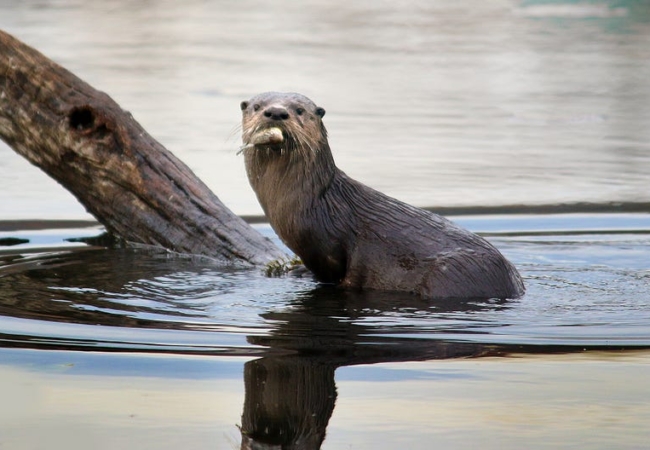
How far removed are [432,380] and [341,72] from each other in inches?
381

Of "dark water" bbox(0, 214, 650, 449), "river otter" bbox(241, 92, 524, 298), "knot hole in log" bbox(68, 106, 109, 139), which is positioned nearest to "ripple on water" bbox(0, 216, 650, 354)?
"dark water" bbox(0, 214, 650, 449)

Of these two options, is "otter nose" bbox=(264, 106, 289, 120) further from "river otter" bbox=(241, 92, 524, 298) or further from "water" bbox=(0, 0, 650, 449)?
"water" bbox=(0, 0, 650, 449)

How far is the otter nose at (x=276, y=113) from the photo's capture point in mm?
5629

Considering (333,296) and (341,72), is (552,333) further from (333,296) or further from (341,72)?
(341,72)

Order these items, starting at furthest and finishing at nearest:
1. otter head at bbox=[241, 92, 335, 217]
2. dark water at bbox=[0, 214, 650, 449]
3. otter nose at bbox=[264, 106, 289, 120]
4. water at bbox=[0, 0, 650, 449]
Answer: otter head at bbox=[241, 92, 335, 217] → otter nose at bbox=[264, 106, 289, 120] → water at bbox=[0, 0, 650, 449] → dark water at bbox=[0, 214, 650, 449]

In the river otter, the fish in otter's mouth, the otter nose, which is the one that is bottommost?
the river otter

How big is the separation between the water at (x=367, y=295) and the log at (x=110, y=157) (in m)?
0.19

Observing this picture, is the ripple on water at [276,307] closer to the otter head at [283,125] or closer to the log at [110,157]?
the log at [110,157]

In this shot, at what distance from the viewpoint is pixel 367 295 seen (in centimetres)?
584

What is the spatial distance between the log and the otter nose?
1177 mm

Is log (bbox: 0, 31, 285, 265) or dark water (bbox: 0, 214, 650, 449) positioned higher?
log (bbox: 0, 31, 285, 265)

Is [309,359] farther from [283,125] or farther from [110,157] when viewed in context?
[110,157]

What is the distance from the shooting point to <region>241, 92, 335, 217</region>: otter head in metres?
5.77

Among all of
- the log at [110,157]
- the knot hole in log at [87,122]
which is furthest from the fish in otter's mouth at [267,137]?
the knot hole in log at [87,122]
